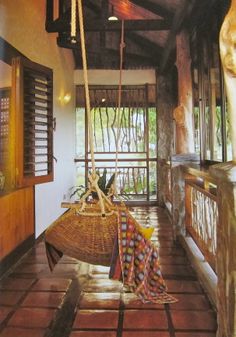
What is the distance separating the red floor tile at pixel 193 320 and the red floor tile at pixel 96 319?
361mm

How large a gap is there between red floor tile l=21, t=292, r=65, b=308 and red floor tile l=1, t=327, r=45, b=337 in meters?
0.28

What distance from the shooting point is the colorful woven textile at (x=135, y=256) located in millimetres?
1584

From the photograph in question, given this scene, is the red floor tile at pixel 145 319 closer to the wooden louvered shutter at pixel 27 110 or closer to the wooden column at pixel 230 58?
the wooden column at pixel 230 58

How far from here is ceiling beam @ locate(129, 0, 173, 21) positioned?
4.27 metres

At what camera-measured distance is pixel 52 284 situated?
249 cm

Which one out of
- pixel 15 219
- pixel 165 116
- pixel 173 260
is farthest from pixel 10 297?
→ pixel 165 116

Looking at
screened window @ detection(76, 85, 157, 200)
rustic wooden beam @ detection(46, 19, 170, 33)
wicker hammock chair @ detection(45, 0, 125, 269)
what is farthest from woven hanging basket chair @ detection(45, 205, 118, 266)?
screened window @ detection(76, 85, 157, 200)

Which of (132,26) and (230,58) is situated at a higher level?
(132,26)

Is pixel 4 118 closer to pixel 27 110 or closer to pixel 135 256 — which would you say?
pixel 27 110

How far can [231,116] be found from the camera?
133 cm

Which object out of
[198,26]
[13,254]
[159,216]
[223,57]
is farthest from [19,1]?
[159,216]

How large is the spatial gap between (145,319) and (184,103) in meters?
2.84

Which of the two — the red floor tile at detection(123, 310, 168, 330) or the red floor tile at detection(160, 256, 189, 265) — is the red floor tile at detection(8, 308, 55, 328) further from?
the red floor tile at detection(160, 256, 189, 265)

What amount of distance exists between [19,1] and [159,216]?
3.54 m
